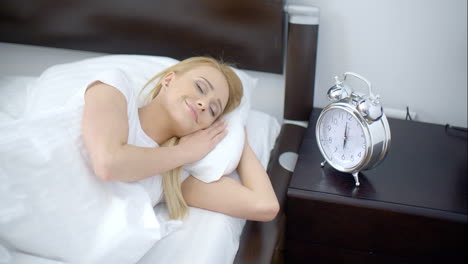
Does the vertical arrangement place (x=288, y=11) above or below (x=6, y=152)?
above

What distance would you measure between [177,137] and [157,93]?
154 millimetres

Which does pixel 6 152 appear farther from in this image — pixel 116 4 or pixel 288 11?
pixel 288 11

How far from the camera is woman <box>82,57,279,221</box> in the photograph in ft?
3.44

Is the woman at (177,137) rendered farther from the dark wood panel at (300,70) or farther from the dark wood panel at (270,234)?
the dark wood panel at (300,70)

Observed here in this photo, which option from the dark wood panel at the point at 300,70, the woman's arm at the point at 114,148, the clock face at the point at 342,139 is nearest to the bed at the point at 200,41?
the dark wood panel at the point at 300,70

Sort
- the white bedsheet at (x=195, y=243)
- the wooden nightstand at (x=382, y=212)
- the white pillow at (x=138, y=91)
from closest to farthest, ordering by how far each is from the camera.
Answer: the white bedsheet at (x=195, y=243) < the wooden nightstand at (x=382, y=212) < the white pillow at (x=138, y=91)

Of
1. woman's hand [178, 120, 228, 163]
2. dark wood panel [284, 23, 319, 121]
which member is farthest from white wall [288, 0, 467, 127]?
woman's hand [178, 120, 228, 163]

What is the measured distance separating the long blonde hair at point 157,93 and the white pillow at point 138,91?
0.14 feet

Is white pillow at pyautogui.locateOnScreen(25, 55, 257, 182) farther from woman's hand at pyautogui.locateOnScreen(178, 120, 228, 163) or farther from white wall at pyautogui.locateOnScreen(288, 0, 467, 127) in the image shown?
white wall at pyautogui.locateOnScreen(288, 0, 467, 127)

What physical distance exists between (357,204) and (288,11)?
30.4 inches

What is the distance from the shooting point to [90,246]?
1.00m

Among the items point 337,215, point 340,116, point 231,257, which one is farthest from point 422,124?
point 231,257

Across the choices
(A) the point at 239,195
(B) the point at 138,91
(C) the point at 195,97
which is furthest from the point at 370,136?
(B) the point at 138,91

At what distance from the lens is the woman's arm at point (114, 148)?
102cm
